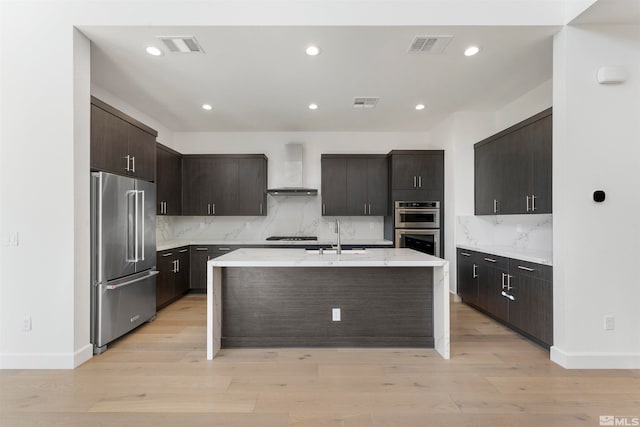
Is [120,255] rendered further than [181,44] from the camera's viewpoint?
Yes

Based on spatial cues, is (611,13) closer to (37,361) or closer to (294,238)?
(294,238)

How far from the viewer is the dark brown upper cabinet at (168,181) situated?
477 cm

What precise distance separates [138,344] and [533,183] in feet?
14.3

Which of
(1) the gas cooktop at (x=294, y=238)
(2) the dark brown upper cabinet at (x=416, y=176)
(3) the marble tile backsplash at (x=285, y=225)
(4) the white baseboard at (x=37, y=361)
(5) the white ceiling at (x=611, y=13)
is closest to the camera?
(5) the white ceiling at (x=611, y=13)

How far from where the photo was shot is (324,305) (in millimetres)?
3098

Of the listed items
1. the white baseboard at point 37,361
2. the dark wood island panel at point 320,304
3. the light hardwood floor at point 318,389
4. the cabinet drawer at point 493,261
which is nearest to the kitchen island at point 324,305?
the dark wood island panel at point 320,304

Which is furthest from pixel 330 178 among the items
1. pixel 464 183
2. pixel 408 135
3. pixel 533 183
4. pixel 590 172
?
pixel 590 172

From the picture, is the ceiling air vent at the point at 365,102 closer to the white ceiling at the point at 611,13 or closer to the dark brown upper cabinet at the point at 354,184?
the dark brown upper cabinet at the point at 354,184

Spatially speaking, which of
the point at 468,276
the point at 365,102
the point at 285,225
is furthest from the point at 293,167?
the point at 468,276

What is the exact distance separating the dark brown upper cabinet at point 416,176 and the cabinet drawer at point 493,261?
144 cm

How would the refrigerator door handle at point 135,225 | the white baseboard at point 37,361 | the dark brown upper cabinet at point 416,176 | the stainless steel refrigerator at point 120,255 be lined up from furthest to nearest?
the dark brown upper cabinet at point 416,176
the refrigerator door handle at point 135,225
the stainless steel refrigerator at point 120,255
the white baseboard at point 37,361

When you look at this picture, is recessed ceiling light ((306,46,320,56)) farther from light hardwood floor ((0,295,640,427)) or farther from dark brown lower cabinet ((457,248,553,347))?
dark brown lower cabinet ((457,248,553,347))

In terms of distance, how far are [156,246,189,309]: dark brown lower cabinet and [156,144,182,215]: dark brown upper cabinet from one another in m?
0.68

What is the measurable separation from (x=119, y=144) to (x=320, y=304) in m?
2.57
